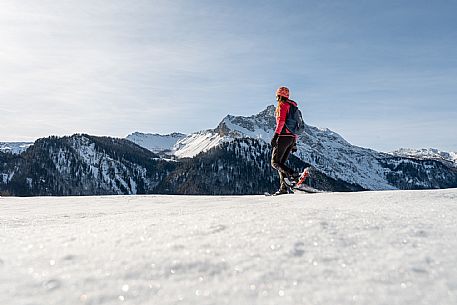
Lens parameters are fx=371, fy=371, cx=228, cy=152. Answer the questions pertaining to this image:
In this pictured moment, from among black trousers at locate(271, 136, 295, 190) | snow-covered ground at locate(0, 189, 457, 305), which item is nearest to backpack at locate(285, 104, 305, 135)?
black trousers at locate(271, 136, 295, 190)

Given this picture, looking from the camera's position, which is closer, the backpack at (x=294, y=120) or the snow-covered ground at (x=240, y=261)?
the snow-covered ground at (x=240, y=261)

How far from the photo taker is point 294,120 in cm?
948

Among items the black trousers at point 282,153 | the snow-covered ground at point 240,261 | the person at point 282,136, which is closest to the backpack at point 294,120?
the person at point 282,136

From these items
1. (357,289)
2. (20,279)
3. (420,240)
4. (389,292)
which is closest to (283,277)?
(357,289)

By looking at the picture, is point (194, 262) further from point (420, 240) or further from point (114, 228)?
point (420, 240)

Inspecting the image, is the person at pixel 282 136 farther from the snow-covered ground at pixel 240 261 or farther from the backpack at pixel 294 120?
the snow-covered ground at pixel 240 261

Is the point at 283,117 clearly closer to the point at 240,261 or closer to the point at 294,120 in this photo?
the point at 294,120

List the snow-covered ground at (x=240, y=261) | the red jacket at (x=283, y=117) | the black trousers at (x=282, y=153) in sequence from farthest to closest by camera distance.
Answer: the black trousers at (x=282, y=153) < the red jacket at (x=283, y=117) < the snow-covered ground at (x=240, y=261)

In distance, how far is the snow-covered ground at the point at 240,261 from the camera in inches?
86.3

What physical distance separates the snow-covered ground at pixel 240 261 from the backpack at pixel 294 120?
18.8 ft

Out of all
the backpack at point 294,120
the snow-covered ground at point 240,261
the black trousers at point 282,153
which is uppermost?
the backpack at point 294,120

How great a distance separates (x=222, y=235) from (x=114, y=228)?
1.13 meters

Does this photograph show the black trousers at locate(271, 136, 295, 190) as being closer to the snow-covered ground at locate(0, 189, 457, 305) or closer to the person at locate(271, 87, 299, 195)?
the person at locate(271, 87, 299, 195)

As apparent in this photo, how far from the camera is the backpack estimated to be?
9422 millimetres
